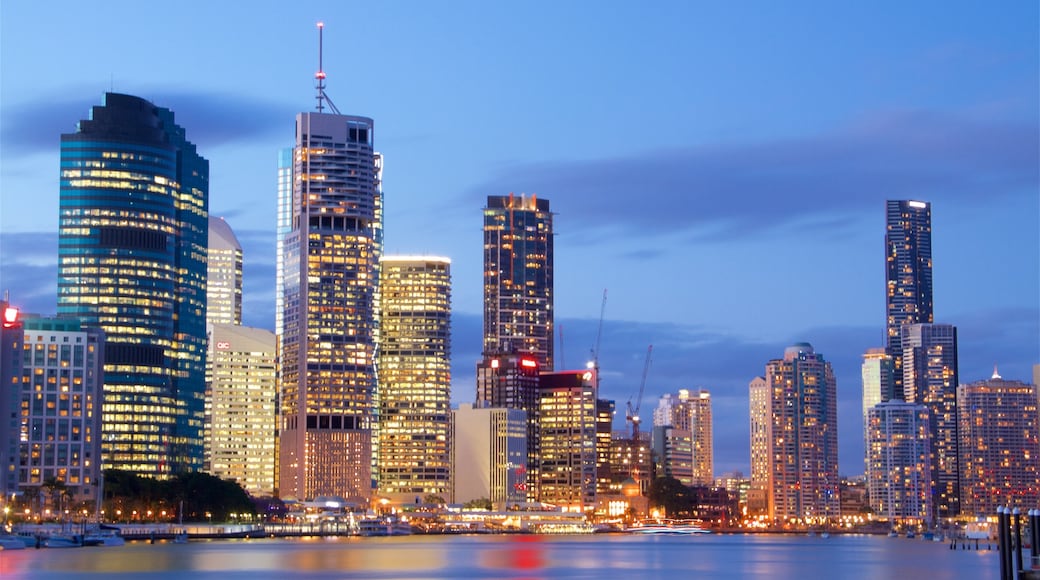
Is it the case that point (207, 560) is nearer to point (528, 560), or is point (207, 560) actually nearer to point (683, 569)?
point (528, 560)

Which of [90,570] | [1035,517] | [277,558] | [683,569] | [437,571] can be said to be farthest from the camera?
[277,558]

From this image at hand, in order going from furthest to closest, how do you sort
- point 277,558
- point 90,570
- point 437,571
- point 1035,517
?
1. point 277,558
2. point 437,571
3. point 90,570
4. point 1035,517

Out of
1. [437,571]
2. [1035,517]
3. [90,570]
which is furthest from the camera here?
[437,571]

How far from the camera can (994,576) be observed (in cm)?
16250

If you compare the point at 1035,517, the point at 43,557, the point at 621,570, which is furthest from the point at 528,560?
the point at 1035,517

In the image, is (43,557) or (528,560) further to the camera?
(528,560)

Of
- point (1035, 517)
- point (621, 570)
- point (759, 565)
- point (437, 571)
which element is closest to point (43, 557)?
point (437, 571)

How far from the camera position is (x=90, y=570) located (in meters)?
156

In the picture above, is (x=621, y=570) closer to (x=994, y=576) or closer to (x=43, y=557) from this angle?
(x=994, y=576)

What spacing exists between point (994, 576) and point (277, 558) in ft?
273

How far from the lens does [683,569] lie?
182000mm

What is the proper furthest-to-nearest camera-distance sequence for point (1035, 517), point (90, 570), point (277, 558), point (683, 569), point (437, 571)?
point (277, 558), point (683, 569), point (437, 571), point (90, 570), point (1035, 517)

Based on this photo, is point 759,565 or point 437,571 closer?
point 437,571

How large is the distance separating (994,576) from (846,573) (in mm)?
16809
